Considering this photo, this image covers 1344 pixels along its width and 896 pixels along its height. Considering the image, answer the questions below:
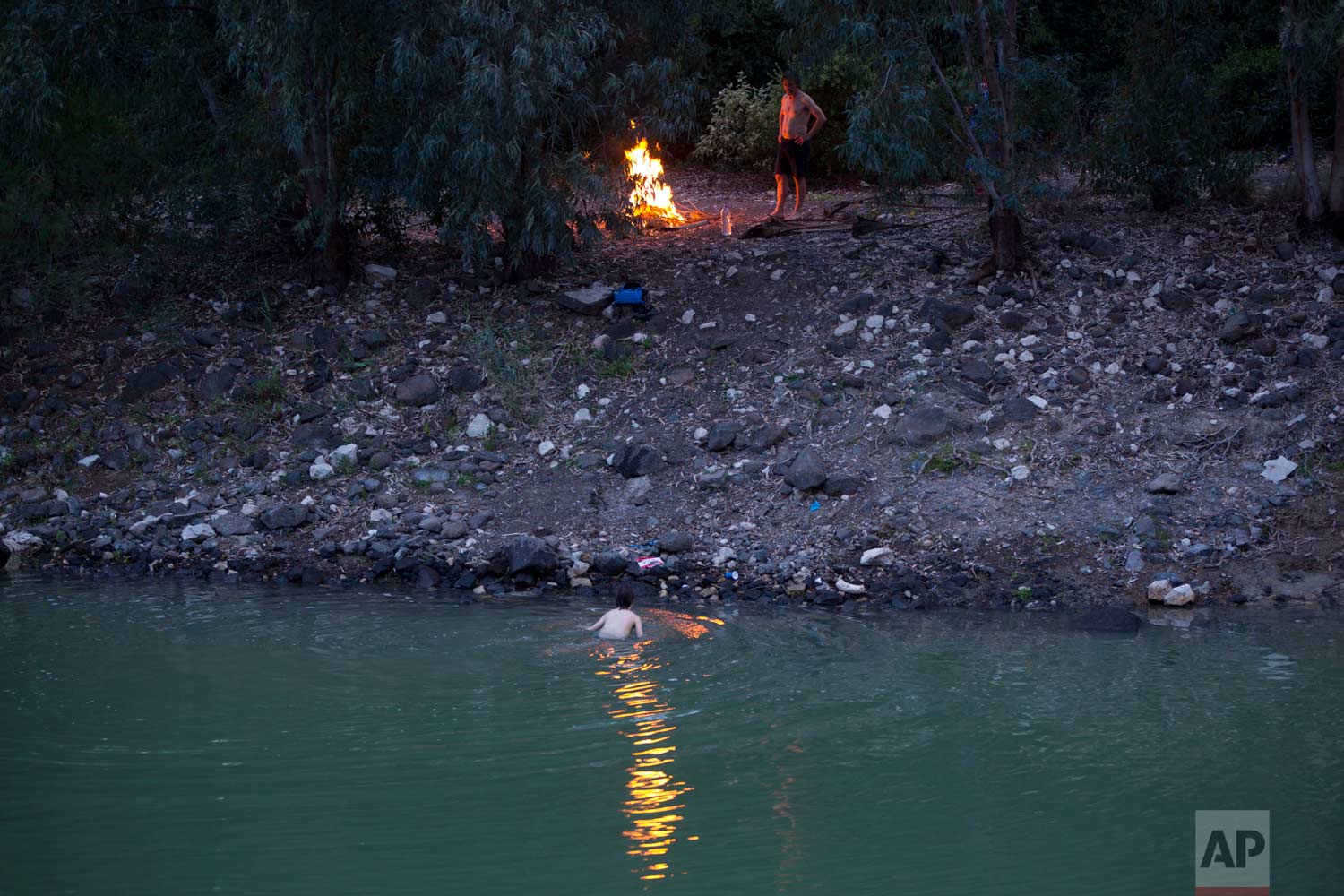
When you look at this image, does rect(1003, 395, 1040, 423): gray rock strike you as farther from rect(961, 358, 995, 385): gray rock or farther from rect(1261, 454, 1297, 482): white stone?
rect(1261, 454, 1297, 482): white stone

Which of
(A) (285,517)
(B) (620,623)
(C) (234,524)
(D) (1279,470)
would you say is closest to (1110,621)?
(D) (1279,470)

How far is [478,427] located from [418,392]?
0.91 metres

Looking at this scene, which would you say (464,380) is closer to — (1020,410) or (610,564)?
(610,564)

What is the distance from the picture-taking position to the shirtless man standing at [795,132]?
14.7 meters

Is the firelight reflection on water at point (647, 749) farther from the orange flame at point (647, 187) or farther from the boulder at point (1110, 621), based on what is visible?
the orange flame at point (647, 187)

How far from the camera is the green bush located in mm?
20547

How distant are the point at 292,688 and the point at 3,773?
162 cm

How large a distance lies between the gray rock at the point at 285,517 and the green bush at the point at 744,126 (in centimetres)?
1190

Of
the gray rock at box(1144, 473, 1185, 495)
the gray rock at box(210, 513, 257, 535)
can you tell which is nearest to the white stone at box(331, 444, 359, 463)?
the gray rock at box(210, 513, 257, 535)

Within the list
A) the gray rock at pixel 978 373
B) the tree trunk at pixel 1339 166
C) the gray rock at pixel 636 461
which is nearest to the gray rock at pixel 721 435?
the gray rock at pixel 636 461

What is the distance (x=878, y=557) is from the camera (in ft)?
32.5

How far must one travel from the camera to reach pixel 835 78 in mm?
18984

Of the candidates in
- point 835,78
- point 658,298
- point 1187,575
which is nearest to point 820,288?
point 658,298

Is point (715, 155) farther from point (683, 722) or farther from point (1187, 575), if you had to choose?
point (683, 722)
